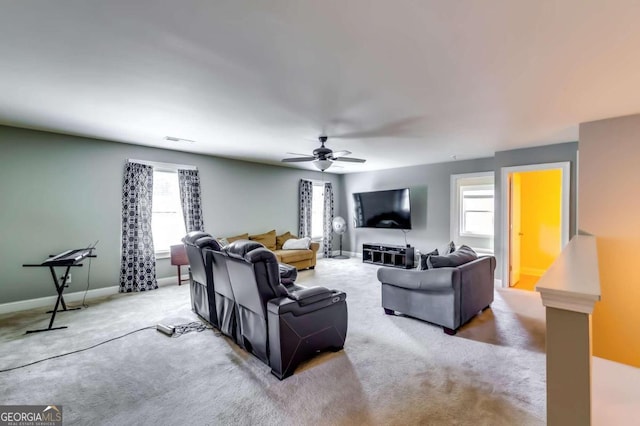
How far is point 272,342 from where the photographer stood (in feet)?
7.79

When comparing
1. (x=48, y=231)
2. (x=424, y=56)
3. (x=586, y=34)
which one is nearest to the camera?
(x=586, y=34)

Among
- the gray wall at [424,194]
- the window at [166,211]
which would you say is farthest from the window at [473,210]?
Result: the window at [166,211]

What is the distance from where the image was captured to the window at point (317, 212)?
796 centimetres

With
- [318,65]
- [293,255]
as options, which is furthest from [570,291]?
[293,255]

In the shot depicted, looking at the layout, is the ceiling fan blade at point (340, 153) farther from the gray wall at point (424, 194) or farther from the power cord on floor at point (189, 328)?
the gray wall at point (424, 194)

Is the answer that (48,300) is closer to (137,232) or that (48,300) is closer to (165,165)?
(137,232)

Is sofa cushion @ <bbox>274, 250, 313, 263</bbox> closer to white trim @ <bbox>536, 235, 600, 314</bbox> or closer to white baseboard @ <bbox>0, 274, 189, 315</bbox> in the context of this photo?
white baseboard @ <bbox>0, 274, 189, 315</bbox>

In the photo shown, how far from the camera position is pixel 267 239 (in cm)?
634

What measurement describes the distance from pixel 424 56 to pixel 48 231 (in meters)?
5.26

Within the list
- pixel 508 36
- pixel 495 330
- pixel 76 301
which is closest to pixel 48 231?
pixel 76 301

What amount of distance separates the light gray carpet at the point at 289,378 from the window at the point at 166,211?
1849 mm

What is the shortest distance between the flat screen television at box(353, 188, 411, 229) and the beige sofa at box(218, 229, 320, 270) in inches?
70.4

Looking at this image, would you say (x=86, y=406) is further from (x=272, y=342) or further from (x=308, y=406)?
(x=308, y=406)

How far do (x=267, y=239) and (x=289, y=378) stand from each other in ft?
13.7
